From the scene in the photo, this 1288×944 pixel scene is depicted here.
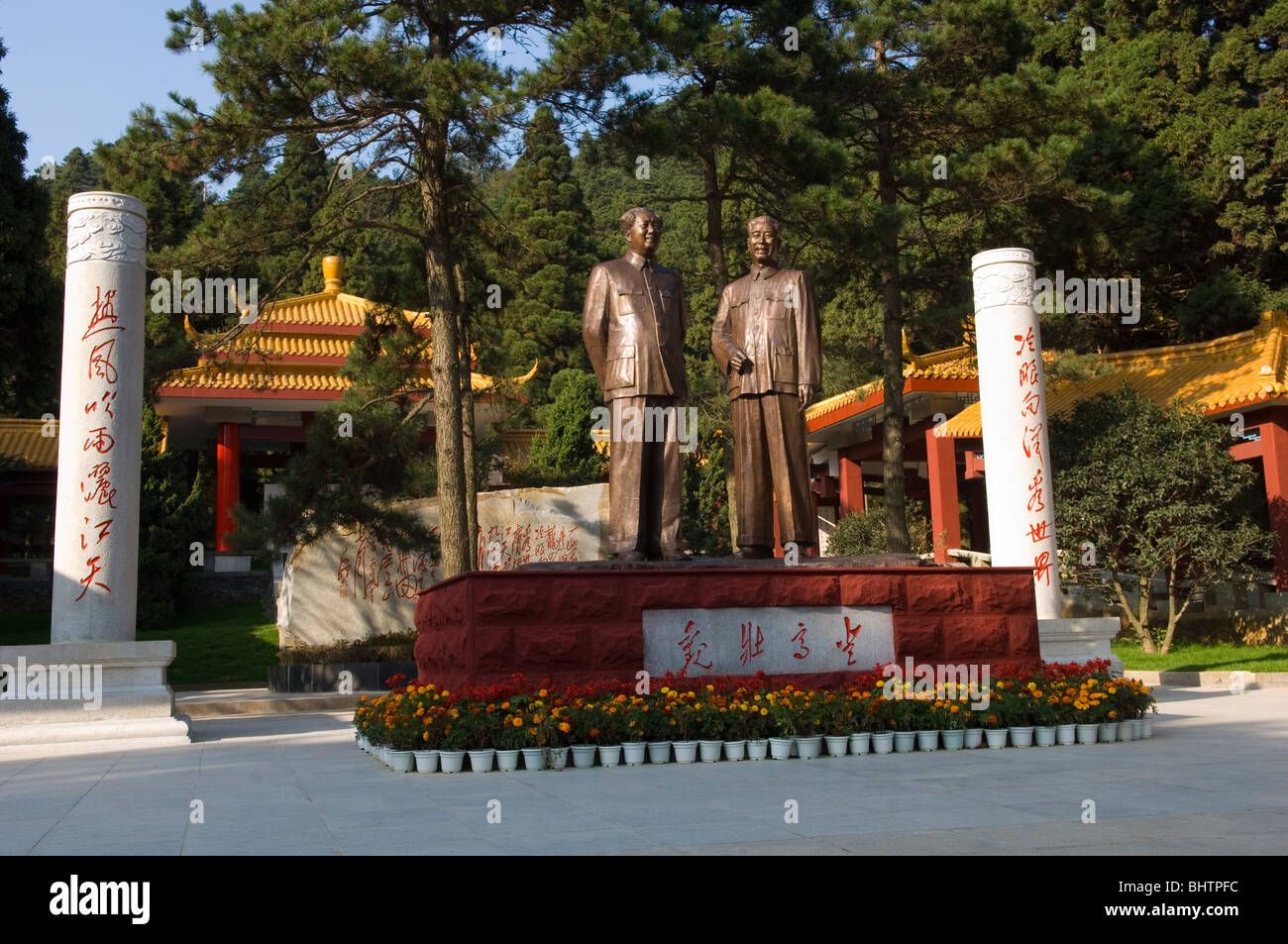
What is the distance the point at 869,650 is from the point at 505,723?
260 centimetres

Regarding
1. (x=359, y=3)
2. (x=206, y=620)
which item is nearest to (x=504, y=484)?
(x=206, y=620)

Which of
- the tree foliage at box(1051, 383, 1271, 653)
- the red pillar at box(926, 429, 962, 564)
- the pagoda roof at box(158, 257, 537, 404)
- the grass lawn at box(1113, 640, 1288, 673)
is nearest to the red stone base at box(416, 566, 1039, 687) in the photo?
the grass lawn at box(1113, 640, 1288, 673)

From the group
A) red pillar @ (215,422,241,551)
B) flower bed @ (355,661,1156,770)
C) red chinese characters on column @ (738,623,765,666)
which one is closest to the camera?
flower bed @ (355,661,1156,770)

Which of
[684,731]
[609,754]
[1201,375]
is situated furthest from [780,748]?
[1201,375]

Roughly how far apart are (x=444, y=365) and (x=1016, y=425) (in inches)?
214

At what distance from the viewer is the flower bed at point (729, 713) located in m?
5.99

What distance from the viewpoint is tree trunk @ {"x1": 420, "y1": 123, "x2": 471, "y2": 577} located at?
439 inches

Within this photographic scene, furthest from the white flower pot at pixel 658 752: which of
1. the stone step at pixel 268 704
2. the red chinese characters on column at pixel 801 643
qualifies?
the stone step at pixel 268 704

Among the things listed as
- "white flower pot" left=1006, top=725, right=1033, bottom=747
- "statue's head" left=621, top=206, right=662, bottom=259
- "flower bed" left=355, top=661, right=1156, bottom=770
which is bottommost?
"white flower pot" left=1006, top=725, right=1033, bottom=747

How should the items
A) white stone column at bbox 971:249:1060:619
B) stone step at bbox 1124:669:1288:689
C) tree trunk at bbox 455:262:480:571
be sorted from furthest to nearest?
tree trunk at bbox 455:262:480:571 → stone step at bbox 1124:669:1288:689 → white stone column at bbox 971:249:1060:619

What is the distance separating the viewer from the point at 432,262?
11.6m

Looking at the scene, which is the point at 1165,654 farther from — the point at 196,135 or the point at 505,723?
the point at 196,135

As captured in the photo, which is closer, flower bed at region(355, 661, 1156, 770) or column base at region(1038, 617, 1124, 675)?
flower bed at region(355, 661, 1156, 770)

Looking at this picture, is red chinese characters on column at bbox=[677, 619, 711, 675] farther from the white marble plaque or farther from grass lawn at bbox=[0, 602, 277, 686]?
grass lawn at bbox=[0, 602, 277, 686]
